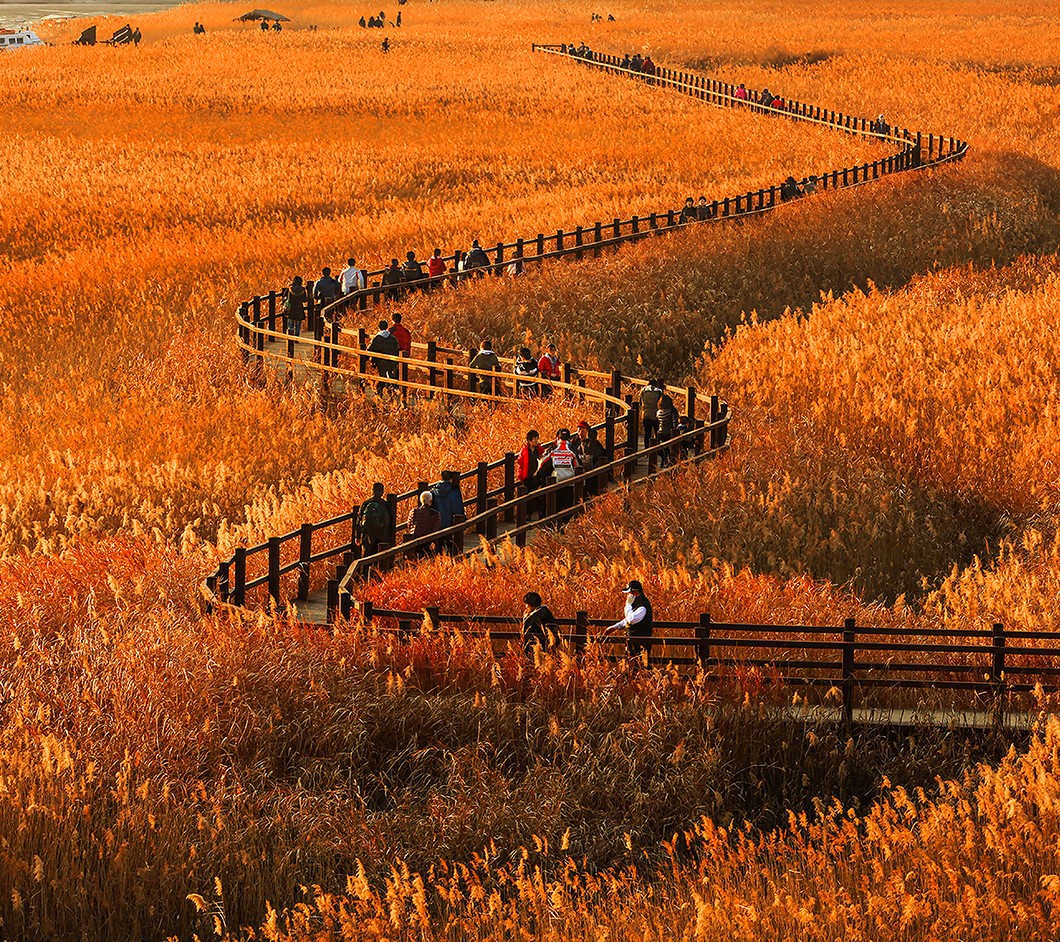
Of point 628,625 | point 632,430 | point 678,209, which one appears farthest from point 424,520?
point 678,209

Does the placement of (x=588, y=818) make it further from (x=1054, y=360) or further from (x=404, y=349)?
(x=1054, y=360)

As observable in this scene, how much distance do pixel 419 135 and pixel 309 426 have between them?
3698 centimetres

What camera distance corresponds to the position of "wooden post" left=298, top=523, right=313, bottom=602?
1677 cm

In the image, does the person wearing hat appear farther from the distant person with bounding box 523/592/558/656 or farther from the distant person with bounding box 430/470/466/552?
the distant person with bounding box 430/470/466/552

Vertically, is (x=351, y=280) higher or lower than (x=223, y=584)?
higher

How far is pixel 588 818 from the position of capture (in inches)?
510

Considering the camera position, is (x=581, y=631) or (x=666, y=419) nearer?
(x=581, y=631)

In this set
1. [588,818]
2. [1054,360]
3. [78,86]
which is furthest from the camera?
[78,86]

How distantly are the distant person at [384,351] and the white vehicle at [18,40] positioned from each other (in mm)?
79617

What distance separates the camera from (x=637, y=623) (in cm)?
1429

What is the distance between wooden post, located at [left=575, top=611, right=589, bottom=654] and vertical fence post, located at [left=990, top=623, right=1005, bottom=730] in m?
3.37

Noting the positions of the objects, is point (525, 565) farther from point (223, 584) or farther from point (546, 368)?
point (546, 368)

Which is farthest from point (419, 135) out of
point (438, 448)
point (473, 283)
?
point (438, 448)

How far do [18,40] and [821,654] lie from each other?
95417mm
